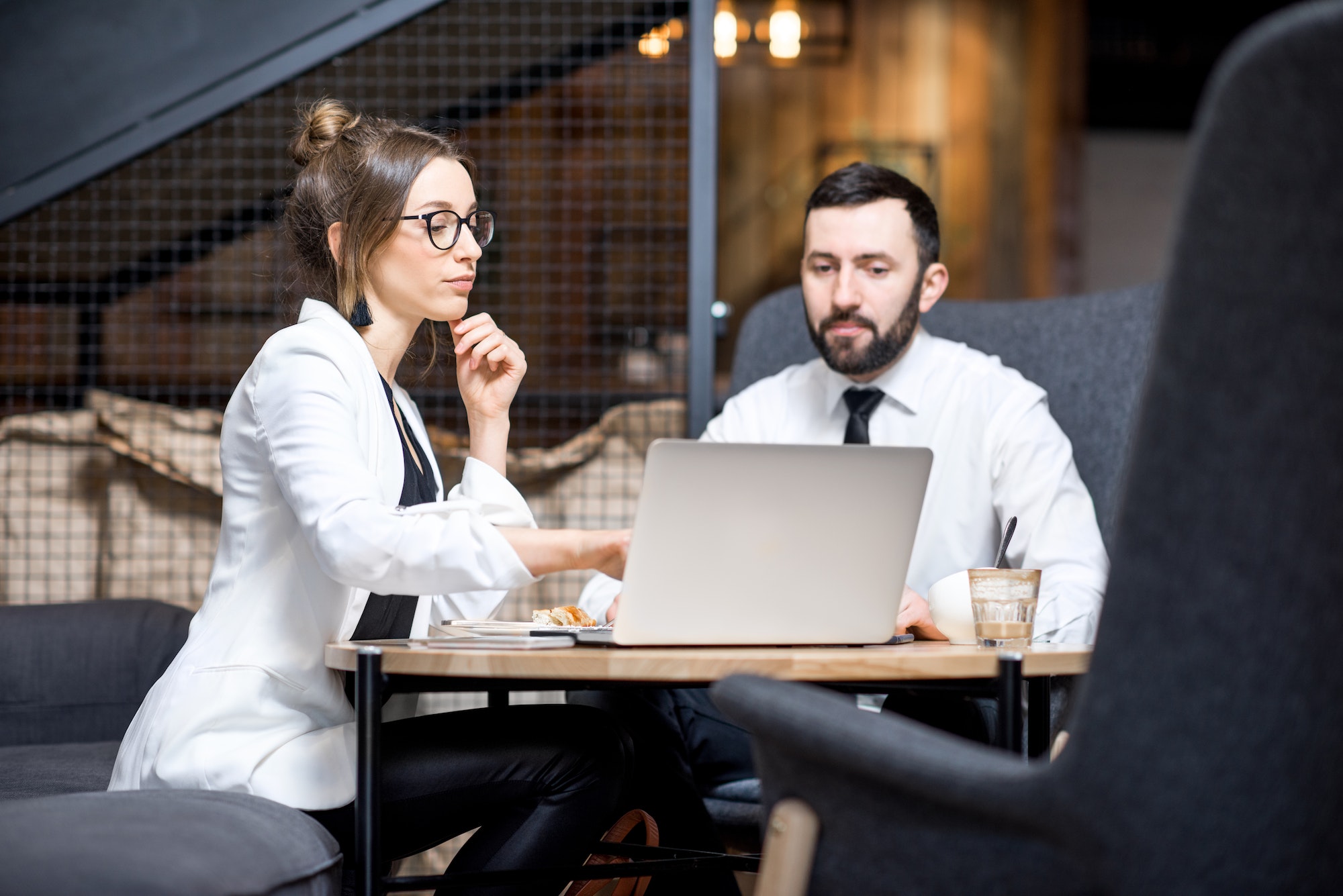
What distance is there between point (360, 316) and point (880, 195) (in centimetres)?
96

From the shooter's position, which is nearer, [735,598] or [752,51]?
[735,598]

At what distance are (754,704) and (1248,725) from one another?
339 millimetres

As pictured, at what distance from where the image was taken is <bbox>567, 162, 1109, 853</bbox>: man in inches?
73.1

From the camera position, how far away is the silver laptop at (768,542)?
1.02 m

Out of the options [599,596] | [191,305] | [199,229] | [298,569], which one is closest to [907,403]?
[599,596]

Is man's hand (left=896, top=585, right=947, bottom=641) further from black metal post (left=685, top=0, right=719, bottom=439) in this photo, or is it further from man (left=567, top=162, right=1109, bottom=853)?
black metal post (left=685, top=0, right=719, bottom=439)

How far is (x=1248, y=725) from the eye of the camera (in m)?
0.66

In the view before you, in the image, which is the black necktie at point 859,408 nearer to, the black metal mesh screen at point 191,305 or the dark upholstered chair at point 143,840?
the black metal mesh screen at point 191,305

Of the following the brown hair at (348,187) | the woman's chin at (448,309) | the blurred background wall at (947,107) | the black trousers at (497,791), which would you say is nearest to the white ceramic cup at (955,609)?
the black trousers at (497,791)

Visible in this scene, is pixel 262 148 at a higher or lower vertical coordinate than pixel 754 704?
higher

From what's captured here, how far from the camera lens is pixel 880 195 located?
2018 millimetres

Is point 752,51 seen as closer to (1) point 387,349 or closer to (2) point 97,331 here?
(2) point 97,331

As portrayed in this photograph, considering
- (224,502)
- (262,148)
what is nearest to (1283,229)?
(224,502)

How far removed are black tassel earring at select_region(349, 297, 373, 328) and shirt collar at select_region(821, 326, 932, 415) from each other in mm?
924
